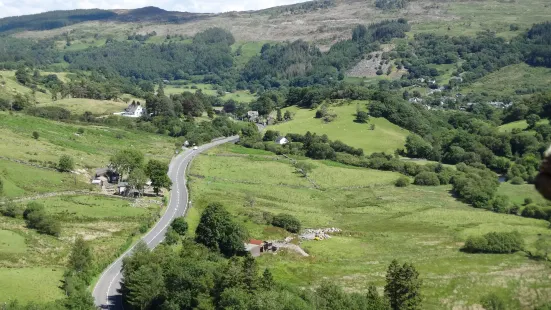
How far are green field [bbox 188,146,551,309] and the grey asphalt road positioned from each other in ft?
6.38

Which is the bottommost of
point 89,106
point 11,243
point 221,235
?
point 89,106

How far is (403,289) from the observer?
155 feet

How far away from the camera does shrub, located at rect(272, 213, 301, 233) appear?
72.4 meters

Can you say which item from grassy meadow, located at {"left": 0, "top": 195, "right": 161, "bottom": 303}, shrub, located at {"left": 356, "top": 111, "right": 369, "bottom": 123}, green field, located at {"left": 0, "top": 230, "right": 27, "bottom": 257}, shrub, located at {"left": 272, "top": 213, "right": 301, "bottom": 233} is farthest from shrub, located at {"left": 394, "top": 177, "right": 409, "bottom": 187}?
green field, located at {"left": 0, "top": 230, "right": 27, "bottom": 257}

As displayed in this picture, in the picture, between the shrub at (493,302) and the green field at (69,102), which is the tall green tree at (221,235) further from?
the green field at (69,102)

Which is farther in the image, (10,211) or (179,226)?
(179,226)

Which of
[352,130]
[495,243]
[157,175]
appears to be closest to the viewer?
[495,243]

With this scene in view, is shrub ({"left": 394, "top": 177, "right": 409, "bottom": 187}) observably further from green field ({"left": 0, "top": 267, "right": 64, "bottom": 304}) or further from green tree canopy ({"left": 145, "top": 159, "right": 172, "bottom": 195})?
green field ({"left": 0, "top": 267, "right": 64, "bottom": 304})

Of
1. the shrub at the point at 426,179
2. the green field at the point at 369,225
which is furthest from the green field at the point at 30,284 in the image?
the shrub at the point at 426,179

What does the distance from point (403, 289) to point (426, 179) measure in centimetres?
6156

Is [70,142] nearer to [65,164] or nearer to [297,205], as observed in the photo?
[65,164]

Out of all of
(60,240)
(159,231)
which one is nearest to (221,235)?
(159,231)

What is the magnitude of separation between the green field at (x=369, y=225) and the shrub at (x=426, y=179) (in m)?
1.76

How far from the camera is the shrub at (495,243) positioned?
66938mm
